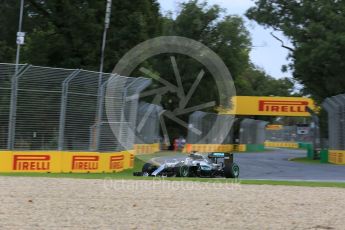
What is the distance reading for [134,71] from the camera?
30.3m

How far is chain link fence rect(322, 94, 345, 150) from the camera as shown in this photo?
3092 cm

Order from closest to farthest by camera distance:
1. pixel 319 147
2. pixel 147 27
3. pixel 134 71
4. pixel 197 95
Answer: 1. pixel 134 71
2. pixel 147 27
3. pixel 319 147
4. pixel 197 95

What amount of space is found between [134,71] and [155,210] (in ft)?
69.4

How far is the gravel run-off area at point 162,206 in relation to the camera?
834cm

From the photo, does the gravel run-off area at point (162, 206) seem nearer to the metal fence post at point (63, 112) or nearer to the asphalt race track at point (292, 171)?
the metal fence post at point (63, 112)

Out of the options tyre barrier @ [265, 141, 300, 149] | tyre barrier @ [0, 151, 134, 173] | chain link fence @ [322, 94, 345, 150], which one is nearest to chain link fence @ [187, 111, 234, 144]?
chain link fence @ [322, 94, 345, 150]

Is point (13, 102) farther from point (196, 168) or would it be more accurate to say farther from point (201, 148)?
point (201, 148)

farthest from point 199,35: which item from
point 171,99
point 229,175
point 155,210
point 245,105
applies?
point 155,210

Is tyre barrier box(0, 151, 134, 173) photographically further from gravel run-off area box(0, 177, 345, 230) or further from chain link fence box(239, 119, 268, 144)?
chain link fence box(239, 119, 268, 144)

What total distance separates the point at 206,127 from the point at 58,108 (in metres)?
29.3

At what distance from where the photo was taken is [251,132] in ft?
201

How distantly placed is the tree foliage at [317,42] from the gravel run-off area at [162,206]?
82.3 ft

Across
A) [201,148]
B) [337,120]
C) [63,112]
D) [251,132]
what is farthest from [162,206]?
[251,132]

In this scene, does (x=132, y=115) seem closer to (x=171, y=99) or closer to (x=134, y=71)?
(x=134, y=71)
